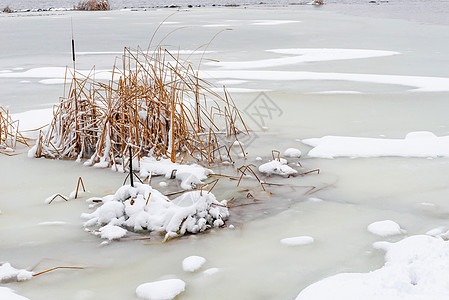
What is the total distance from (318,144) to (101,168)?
1345 millimetres

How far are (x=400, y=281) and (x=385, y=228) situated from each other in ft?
1.83

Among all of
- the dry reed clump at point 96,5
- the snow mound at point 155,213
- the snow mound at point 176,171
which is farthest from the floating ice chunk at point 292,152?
the dry reed clump at point 96,5

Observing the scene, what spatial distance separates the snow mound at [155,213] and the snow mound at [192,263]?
216 millimetres

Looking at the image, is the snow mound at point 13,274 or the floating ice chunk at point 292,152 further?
the floating ice chunk at point 292,152

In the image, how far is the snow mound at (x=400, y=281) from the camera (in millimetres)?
1568

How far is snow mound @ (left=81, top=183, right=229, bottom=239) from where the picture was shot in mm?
2180

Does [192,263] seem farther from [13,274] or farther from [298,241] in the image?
[13,274]

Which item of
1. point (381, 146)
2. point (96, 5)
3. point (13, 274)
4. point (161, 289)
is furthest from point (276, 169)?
point (96, 5)

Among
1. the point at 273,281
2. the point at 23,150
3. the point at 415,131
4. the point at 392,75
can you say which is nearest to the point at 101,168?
the point at 23,150

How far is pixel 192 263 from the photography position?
75.3 inches

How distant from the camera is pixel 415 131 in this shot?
3637 mm

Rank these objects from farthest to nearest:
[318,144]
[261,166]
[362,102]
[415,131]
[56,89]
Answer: [56,89], [362,102], [415,131], [318,144], [261,166]

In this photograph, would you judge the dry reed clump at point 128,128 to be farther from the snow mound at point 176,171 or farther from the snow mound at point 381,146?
the snow mound at point 381,146

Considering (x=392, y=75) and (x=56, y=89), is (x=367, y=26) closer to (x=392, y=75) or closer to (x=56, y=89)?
(x=392, y=75)
